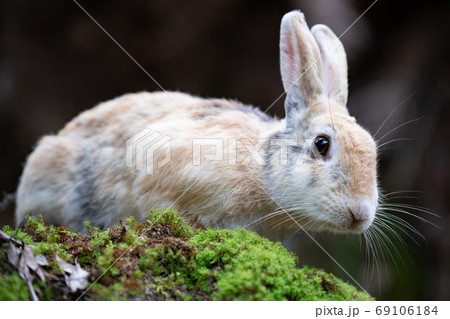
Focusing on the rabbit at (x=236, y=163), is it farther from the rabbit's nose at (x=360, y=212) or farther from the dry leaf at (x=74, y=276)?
the dry leaf at (x=74, y=276)

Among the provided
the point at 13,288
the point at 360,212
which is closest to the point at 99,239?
the point at 13,288

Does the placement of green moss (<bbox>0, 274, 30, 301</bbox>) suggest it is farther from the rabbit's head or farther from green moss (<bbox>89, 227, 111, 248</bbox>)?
the rabbit's head

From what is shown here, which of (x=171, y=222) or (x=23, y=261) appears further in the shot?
(x=171, y=222)

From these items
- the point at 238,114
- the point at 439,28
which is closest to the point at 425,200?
the point at 439,28

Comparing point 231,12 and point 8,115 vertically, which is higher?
point 231,12

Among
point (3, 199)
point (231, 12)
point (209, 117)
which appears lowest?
point (3, 199)

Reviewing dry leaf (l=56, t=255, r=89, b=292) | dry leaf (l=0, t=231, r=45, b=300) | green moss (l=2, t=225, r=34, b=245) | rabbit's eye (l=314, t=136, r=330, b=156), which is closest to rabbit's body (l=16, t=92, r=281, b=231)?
rabbit's eye (l=314, t=136, r=330, b=156)

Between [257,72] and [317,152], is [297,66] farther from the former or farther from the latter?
[257,72]

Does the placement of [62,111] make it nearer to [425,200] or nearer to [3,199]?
[3,199]
